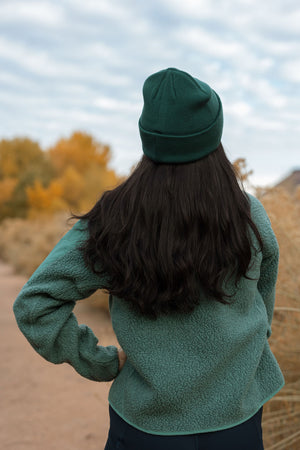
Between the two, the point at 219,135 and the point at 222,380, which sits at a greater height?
the point at 219,135

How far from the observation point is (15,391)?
427cm

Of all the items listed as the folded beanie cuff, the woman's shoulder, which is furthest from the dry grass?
the folded beanie cuff

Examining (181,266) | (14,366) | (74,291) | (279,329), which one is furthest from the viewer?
(14,366)

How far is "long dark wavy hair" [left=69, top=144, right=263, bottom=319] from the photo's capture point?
1083 millimetres

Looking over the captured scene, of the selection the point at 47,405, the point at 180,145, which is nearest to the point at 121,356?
the point at 180,145

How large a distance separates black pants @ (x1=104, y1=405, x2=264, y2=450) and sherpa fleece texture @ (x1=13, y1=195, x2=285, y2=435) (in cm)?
2

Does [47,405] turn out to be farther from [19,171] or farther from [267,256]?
[19,171]

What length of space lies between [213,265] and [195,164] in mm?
245

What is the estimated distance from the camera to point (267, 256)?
1286mm

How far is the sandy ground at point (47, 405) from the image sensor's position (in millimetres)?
3330

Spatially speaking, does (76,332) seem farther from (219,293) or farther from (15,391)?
(15,391)

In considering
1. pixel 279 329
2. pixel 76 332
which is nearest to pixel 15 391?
pixel 279 329

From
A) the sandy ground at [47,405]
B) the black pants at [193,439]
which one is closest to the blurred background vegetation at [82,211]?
the black pants at [193,439]

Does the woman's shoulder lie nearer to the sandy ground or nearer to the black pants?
the black pants
